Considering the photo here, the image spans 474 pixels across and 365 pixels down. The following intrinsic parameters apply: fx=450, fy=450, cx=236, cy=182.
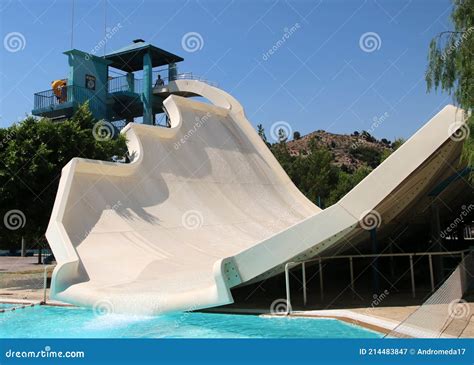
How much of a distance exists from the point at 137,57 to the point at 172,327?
24.4 m

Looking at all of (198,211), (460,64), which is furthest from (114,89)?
(460,64)

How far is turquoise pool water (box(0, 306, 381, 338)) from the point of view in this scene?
24.4 feet

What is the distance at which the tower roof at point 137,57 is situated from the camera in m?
28.4

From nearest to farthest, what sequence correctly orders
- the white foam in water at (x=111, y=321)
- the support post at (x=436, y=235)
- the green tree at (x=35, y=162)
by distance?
the white foam in water at (x=111, y=321), the support post at (x=436, y=235), the green tree at (x=35, y=162)

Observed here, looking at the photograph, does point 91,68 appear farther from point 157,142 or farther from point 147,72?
point 157,142

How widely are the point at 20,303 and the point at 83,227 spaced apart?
104 inches

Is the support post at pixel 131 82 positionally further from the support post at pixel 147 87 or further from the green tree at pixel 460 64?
the green tree at pixel 460 64

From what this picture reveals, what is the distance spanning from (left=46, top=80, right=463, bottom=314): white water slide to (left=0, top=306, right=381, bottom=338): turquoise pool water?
1.23ft

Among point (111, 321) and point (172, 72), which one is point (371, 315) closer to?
point (111, 321)

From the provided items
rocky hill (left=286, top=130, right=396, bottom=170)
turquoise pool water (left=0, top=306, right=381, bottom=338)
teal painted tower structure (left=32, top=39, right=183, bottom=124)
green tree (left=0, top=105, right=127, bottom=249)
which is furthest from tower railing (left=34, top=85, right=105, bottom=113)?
rocky hill (left=286, top=130, right=396, bottom=170)

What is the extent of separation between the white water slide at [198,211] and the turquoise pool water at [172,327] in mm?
375

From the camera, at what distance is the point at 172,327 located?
817 cm

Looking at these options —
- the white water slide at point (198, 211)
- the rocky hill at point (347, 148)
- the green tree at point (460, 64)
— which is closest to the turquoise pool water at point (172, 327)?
the white water slide at point (198, 211)

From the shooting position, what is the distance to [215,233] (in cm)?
1622
